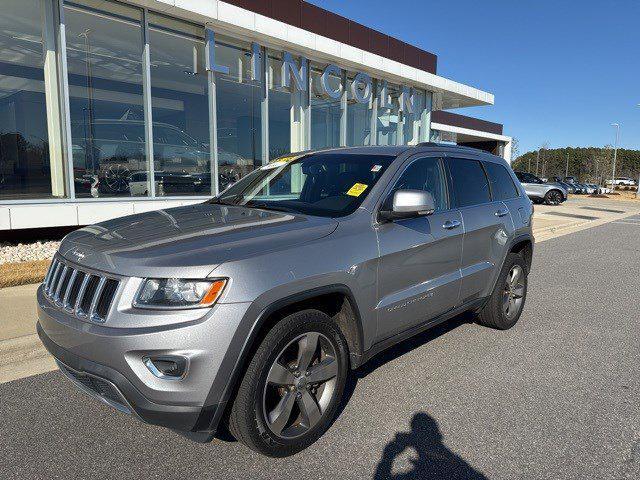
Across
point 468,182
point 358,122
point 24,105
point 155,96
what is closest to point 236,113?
point 155,96

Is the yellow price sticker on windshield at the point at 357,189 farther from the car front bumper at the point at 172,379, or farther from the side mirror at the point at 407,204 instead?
the car front bumper at the point at 172,379

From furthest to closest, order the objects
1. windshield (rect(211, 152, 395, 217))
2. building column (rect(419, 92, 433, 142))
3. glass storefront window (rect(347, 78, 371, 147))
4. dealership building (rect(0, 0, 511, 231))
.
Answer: building column (rect(419, 92, 433, 142)) < glass storefront window (rect(347, 78, 371, 147)) < dealership building (rect(0, 0, 511, 231)) < windshield (rect(211, 152, 395, 217))

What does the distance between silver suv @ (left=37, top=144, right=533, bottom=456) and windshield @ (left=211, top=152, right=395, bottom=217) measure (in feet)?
0.06

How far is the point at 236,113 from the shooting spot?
11.2 m

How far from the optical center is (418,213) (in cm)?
328

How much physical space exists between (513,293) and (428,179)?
6.08ft

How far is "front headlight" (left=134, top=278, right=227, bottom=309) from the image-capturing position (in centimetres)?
226

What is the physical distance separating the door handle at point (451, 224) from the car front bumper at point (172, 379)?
80.3 inches

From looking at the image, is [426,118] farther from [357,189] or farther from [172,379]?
[172,379]

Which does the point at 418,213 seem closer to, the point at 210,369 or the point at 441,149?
the point at 441,149

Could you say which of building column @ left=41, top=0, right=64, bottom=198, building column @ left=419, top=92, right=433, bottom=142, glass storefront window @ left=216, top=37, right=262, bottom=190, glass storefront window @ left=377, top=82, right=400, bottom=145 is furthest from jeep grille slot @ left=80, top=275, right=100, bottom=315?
building column @ left=419, top=92, right=433, bottom=142

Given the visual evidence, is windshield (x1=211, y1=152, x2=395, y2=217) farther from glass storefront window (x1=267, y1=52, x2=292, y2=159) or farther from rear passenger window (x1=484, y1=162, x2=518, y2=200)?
glass storefront window (x1=267, y1=52, x2=292, y2=159)

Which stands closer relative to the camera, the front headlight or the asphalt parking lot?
the front headlight

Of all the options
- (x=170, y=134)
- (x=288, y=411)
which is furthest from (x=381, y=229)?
(x=170, y=134)
